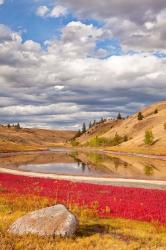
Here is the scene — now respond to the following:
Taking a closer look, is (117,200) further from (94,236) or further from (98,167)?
(98,167)

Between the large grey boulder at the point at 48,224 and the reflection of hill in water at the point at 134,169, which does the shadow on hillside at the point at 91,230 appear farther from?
the reflection of hill in water at the point at 134,169

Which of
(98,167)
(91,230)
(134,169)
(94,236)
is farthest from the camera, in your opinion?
(98,167)

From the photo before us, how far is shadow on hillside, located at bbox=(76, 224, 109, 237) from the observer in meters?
19.2

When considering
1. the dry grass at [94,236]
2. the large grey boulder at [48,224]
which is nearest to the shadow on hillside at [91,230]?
the dry grass at [94,236]

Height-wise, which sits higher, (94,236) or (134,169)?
(94,236)

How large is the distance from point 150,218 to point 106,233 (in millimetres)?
5857

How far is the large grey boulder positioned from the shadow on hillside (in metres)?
1.22

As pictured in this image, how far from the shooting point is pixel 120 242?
1773cm

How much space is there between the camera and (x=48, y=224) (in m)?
17.7

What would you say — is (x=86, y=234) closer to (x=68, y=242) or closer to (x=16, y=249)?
(x=68, y=242)

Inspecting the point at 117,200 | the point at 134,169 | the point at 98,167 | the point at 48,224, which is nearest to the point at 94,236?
the point at 48,224

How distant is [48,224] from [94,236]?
2.32 meters

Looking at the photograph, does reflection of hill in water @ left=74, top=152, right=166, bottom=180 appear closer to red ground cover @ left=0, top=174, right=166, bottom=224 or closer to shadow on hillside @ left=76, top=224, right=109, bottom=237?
red ground cover @ left=0, top=174, right=166, bottom=224

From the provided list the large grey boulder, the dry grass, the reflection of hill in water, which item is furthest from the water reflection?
the large grey boulder
